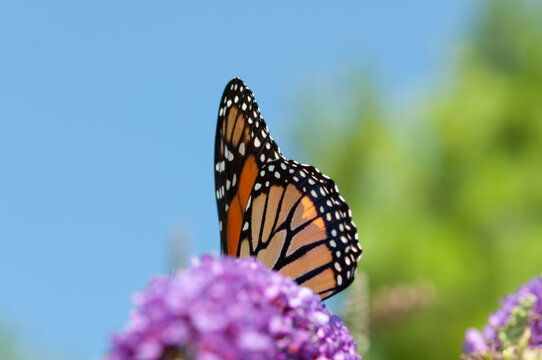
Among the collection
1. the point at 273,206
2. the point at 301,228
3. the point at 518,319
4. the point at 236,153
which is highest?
the point at 236,153

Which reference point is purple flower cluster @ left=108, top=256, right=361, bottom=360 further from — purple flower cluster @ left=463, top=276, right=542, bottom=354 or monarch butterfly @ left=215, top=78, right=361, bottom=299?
monarch butterfly @ left=215, top=78, right=361, bottom=299

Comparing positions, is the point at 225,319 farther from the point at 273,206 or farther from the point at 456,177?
the point at 456,177

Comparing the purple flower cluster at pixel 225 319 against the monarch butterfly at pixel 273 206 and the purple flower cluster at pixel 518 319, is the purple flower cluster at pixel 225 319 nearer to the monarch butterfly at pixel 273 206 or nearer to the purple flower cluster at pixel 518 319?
the purple flower cluster at pixel 518 319

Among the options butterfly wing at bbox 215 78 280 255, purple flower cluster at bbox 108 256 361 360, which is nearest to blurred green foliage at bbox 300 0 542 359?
butterfly wing at bbox 215 78 280 255

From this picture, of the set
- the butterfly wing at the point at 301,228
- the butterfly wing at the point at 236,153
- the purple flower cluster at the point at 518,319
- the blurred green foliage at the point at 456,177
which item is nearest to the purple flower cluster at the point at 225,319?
the purple flower cluster at the point at 518,319

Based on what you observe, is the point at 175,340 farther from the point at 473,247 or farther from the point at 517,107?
the point at 517,107

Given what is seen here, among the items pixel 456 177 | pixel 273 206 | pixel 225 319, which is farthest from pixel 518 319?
pixel 456 177
